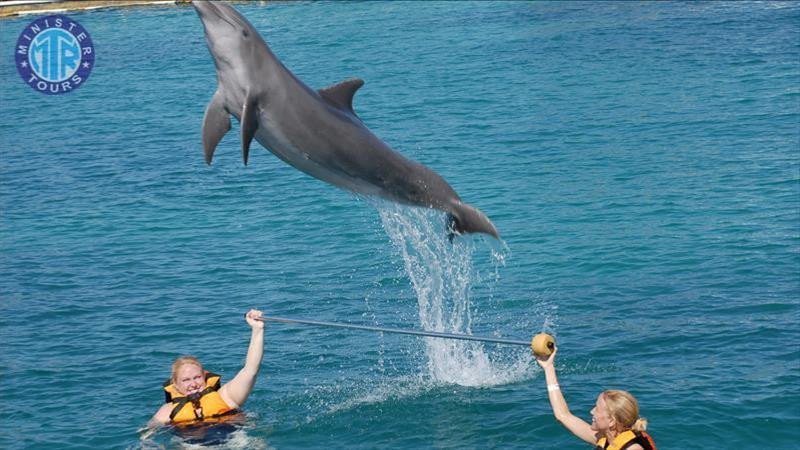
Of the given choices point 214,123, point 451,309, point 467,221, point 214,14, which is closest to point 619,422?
point 467,221

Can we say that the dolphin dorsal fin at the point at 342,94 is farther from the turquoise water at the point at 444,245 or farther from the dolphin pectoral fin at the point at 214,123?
the turquoise water at the point at 444,245

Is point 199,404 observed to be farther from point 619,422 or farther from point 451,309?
point 451,309

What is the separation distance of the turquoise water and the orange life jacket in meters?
0.28

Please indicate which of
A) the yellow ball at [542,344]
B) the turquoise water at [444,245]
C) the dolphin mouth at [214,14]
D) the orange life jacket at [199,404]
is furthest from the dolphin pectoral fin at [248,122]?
the turquoise water at [444,245]

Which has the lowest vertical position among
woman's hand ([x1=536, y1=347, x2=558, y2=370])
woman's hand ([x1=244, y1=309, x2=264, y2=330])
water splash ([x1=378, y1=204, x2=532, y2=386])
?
water splash ([x1=378, y1=204, x2=532, y2=386])

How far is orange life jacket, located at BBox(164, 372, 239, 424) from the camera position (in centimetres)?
1200

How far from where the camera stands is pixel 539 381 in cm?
1473

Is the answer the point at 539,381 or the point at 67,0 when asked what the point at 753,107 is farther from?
the point at 67,0

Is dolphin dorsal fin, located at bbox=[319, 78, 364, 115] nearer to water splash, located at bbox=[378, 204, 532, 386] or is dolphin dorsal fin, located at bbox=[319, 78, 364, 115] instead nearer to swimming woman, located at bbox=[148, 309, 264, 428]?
water splash, located at bbox=[378, 204, 532, 386]

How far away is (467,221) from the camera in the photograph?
1016cm

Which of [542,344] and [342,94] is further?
[342,94]

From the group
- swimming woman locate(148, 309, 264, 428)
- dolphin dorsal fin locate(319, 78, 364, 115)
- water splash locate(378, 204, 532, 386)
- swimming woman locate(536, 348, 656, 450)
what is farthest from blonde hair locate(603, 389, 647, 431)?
swimming woman locate(148, 309, 264, 428)

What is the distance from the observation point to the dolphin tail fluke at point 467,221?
10102mm

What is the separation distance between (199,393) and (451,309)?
6447 mm
